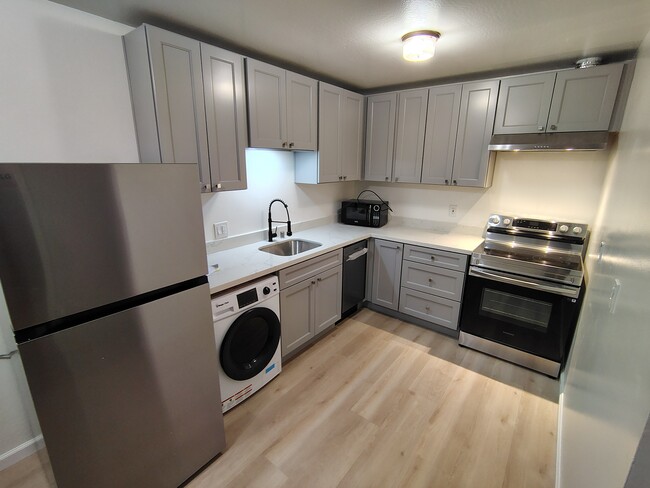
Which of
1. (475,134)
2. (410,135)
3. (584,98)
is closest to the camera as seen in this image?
(584,98)

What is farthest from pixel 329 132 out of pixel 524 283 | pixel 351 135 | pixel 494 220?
pixel 524 283

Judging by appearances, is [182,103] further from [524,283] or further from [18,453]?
[524,283]

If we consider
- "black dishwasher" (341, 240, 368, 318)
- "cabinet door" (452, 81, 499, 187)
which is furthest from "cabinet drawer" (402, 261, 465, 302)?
"cabinet door" (452, 81, 499, 187)

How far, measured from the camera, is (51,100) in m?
1.56

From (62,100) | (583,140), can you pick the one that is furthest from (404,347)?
(62,100)

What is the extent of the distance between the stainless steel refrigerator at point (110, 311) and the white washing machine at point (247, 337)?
293 mm

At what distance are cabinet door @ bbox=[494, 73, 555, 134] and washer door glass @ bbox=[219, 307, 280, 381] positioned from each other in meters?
2.45

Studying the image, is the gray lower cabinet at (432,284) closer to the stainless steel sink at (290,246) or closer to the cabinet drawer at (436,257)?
the cabinet drawer at (436,257)

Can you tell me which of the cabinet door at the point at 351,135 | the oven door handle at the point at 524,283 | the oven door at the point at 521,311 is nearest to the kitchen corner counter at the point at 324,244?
the oven door handle at the point at 524,283

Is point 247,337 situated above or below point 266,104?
below

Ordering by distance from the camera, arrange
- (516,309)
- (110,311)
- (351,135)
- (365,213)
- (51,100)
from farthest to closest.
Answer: (365,213)
(351,135)
(516,309)
(51,100)
(110,311)

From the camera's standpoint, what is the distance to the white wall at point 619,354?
30.8 inches

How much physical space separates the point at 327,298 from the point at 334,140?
1522 millimetres

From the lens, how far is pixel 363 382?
229 centimetres
